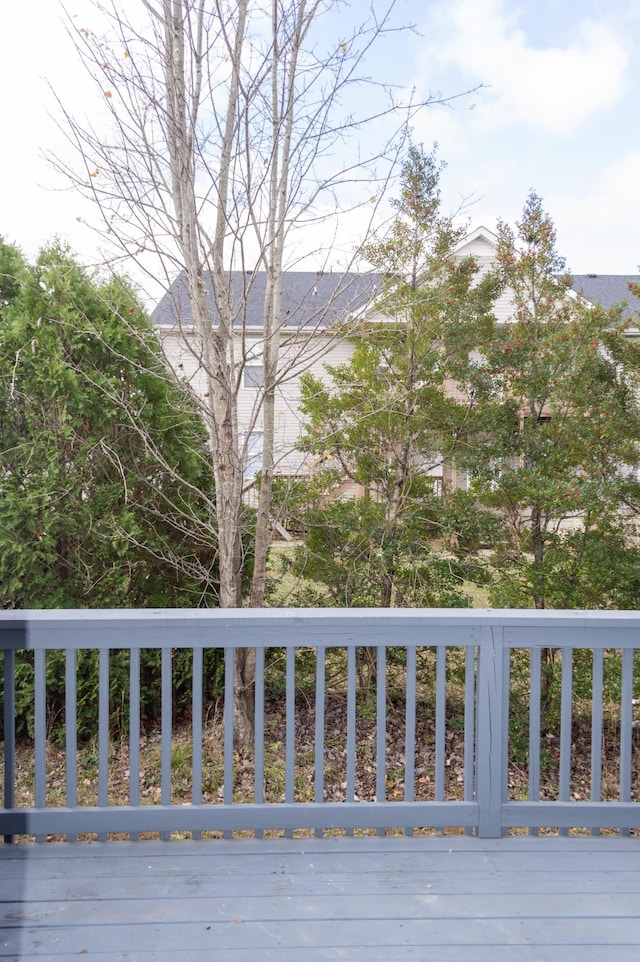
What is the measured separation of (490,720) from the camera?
87.4 inches

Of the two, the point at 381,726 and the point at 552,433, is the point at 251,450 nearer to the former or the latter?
the point at 552,433

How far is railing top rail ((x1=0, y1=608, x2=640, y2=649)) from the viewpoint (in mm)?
2150

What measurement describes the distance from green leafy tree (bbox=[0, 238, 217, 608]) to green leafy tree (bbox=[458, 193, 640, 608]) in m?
2.42

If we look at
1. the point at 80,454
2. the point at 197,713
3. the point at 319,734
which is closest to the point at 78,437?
the point at 80,454

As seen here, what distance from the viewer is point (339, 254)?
4375 millimetres

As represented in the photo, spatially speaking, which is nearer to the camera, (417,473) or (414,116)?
(414,116)

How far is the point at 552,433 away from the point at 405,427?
1.19m

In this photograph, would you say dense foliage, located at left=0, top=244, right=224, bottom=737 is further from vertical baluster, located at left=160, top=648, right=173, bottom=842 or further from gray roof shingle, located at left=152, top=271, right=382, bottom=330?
vertical baluster, located at left=160, top=648, right=173, bottom=842

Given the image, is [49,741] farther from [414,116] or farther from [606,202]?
[606,202]

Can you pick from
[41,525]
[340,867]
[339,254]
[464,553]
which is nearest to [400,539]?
[464,553]

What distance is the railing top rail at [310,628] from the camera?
7.06 feet

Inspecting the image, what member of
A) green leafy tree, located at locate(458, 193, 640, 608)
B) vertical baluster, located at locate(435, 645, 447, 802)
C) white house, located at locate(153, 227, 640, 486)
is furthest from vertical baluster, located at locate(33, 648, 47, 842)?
green leafy tree, located at locate(458, 193, 640, 608)

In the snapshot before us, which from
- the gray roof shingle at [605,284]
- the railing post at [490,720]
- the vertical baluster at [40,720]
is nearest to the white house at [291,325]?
the vertical baluster at [40,720]

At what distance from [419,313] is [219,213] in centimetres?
214
